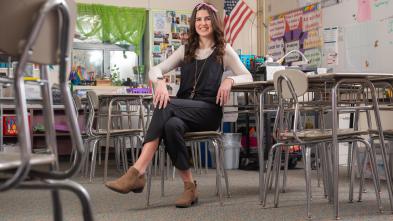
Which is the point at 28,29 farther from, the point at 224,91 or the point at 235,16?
the point at 235,16

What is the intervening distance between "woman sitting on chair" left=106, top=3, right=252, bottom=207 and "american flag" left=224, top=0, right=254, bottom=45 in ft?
→ 13.0

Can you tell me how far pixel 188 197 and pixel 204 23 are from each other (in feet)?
3.27

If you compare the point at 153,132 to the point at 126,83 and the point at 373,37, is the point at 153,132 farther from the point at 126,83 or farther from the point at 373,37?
the point at 126,83

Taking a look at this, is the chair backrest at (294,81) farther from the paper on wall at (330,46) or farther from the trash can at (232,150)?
the paper on wall at (330,46)

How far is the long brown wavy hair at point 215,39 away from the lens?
10.4ft

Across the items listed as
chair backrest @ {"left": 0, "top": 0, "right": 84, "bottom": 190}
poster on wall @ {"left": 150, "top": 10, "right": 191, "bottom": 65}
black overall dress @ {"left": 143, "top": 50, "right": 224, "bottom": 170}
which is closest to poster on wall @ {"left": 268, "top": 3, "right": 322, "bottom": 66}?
poster on wall @ {"left": 150, "top": 10, "right": 191, "bottom": 65}

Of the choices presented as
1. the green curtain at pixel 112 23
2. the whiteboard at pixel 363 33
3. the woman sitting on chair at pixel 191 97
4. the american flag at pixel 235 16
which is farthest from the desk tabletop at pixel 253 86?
the green curtain at pixel 112 23

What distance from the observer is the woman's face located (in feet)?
10.4

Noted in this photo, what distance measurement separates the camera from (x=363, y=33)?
518 cm

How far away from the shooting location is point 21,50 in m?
0.90

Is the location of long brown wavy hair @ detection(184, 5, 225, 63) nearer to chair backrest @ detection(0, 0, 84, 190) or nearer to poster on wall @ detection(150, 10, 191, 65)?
chair backrest @ detection(0, 0, 84, 190)

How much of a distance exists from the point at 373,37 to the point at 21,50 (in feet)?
15.1

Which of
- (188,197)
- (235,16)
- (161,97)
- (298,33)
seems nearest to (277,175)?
(188,197)

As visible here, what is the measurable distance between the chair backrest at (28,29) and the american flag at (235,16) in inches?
244
